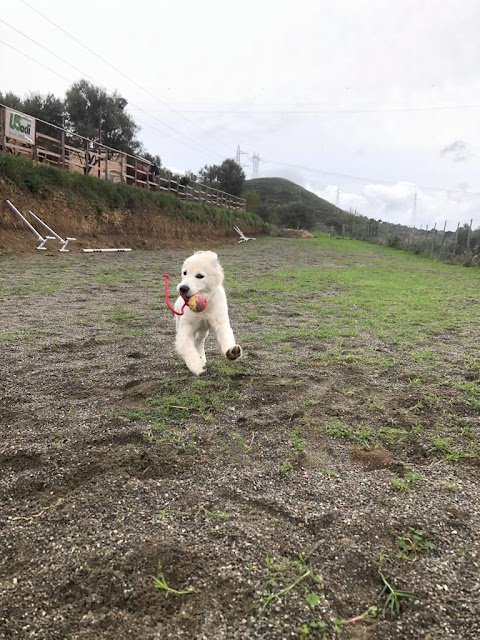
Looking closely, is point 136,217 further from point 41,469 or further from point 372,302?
point 41,469

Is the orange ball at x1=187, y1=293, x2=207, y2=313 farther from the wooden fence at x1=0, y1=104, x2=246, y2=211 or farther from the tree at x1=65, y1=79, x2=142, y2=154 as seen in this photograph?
the tree at x1=65, y1=79, x2=142, y2=154

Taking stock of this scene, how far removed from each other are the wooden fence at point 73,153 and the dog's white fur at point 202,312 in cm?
1584

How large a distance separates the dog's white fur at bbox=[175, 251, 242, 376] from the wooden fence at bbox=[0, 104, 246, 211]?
15.8 meters

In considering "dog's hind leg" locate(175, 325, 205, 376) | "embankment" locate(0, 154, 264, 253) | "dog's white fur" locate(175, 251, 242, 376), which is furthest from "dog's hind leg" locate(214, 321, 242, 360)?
"embankment" locate(0, 154, 264, 253)

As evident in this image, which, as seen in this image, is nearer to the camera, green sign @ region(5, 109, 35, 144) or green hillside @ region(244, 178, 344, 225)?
green sign @ region(5, 109, 35, 144)

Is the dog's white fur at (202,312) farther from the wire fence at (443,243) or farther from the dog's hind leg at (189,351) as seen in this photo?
the wire fence at (443,243)

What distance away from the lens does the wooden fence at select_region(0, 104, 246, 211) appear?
55.2ft

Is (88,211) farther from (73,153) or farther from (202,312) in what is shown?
(202,312)

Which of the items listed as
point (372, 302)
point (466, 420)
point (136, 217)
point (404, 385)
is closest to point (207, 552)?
point (466, 420)

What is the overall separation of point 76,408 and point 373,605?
101 inches

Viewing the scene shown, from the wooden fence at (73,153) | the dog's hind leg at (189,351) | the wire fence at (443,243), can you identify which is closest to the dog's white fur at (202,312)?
the dog's hind leg at (189,351)

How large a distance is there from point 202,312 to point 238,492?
2052mm

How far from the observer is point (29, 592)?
5.86 ft

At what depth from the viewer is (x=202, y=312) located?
4246mm
